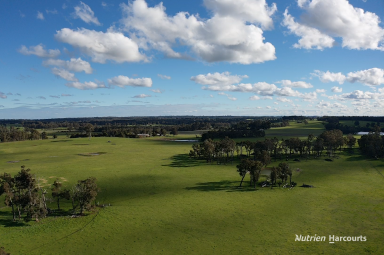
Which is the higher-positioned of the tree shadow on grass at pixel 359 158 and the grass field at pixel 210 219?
the tree shadow on grass at pixel 359 158

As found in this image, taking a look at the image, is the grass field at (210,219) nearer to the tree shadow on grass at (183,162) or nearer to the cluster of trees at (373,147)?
the tree shadow on grass at (183,162)

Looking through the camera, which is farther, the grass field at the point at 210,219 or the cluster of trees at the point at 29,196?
the cluster of trees at the point at 29,196

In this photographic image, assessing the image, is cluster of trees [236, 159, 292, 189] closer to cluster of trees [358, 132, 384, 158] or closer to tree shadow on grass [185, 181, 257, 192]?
tree shadow on grass [185, 181, 257, 192]

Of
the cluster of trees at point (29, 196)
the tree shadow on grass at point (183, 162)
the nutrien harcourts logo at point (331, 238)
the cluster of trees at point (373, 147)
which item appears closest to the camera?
the nutrien harcourts logo at point (331, 238)

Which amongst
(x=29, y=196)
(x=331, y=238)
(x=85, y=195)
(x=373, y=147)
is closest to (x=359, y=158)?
(x=373, y=147)


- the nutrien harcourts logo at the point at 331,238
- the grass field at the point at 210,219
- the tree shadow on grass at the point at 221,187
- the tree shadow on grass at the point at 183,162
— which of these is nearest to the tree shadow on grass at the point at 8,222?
the grass field at the point at 210,219

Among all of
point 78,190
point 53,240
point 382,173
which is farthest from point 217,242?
point 382,173

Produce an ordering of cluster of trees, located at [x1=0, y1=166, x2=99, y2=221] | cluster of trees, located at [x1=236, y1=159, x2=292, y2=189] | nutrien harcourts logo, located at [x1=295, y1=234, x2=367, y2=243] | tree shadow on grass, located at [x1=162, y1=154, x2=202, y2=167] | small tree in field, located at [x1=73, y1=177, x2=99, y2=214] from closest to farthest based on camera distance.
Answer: nutrien harcourts logo, located at [x1=295, y1=234, x2=367, y2=243] < cluster of trees, located at [x1=0, y1=166, x2=99, y2=221] < small tree in field, located at [x1=73, y1=177, x2=99, y2=214] < cluster of trees, located at [x1=236, y1=159, x2=292, y2=189] < tree shadow on grass, located at [x1=162, y1=154, x2=202, y2=167]

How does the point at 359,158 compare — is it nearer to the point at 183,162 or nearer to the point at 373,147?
the point at 373,147

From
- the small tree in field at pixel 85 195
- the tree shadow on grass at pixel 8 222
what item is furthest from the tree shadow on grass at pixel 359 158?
the tree shadow on grass at pixel 8 222

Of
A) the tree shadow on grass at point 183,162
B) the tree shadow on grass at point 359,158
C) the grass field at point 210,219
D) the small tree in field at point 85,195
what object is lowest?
the grass field at point 210,219

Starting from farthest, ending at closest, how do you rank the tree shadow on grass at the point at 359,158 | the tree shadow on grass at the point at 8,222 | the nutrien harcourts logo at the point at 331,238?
1. the tree shadow on grass at the point at 359,158
2. the tree shadow on grass at the point at 8,222
3. the nutrien harcourts logo at the point at 331,238

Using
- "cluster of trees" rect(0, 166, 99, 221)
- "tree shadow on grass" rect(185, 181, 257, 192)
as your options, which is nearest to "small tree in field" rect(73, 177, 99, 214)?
"cluster of trees" rect(0, 166, 99, 221)

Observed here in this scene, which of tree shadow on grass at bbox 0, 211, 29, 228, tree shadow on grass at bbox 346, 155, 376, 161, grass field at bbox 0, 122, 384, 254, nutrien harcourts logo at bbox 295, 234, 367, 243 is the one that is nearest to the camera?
grass field at bbox 0, 122, 384, 254
